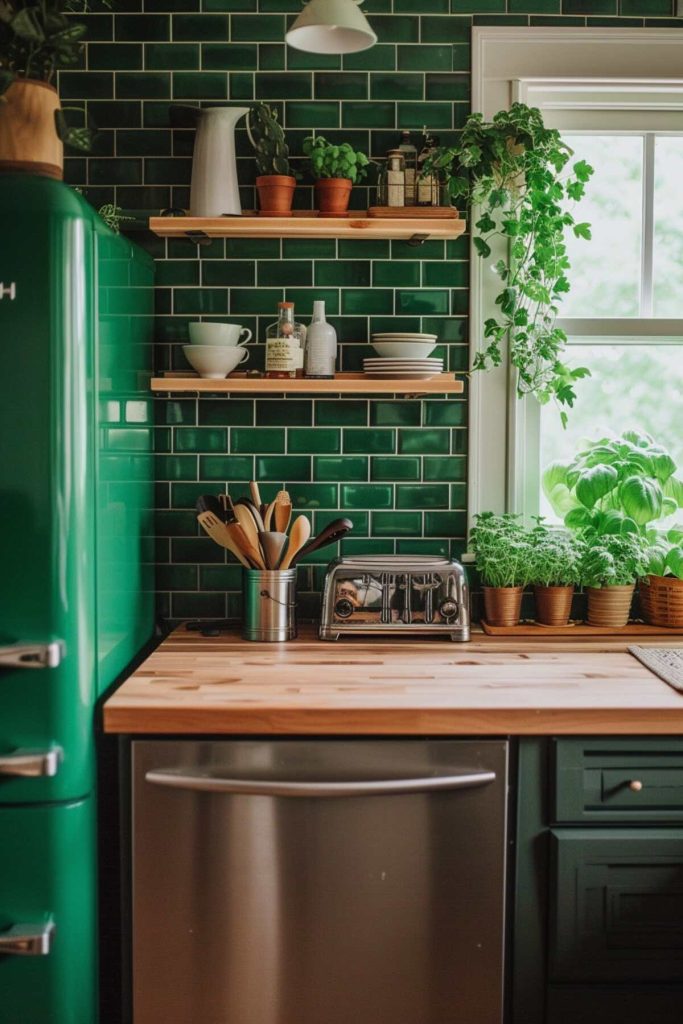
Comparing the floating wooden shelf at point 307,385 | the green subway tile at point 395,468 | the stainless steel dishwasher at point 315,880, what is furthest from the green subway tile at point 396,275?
the stainless steel dishwasher at point 315,880

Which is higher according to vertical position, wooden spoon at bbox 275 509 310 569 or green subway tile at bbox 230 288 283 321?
green subway tile at bbox 230 288 283 321

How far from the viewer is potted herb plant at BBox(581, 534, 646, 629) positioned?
2.65 metres

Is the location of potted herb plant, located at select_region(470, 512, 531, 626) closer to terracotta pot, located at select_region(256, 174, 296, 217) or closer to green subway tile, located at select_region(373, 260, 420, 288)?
green subway tile, located at select_region(373, 260, 420, 288)

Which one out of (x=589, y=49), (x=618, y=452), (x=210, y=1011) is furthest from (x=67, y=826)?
(x=589, y=49)

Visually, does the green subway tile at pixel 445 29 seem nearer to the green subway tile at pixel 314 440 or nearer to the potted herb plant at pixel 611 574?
the green subway tile at pixel 314 440

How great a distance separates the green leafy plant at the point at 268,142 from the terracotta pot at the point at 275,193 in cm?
2

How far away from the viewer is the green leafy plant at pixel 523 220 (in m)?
2.60

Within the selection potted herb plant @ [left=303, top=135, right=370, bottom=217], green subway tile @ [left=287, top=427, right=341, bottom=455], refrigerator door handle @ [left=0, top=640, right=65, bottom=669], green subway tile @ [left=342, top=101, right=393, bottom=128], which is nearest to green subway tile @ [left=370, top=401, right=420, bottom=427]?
green subway tile @ [left=287, top=427, right=341, bottom=455]

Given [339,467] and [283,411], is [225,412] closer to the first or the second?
[283,411]

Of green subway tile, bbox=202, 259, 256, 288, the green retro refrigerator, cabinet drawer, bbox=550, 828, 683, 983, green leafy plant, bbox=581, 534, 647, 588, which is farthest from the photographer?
green subway tile, bbox=202, 259, 256, 288

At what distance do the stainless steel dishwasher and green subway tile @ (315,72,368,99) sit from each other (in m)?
1.78

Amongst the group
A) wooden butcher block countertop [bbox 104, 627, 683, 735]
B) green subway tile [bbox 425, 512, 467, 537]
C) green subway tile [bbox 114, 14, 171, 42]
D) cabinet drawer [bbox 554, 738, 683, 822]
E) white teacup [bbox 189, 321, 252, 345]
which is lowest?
cabinet drawer [bbox 554, 738, 683, 822]

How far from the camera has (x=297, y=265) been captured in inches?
109

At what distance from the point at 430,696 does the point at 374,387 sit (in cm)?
87
